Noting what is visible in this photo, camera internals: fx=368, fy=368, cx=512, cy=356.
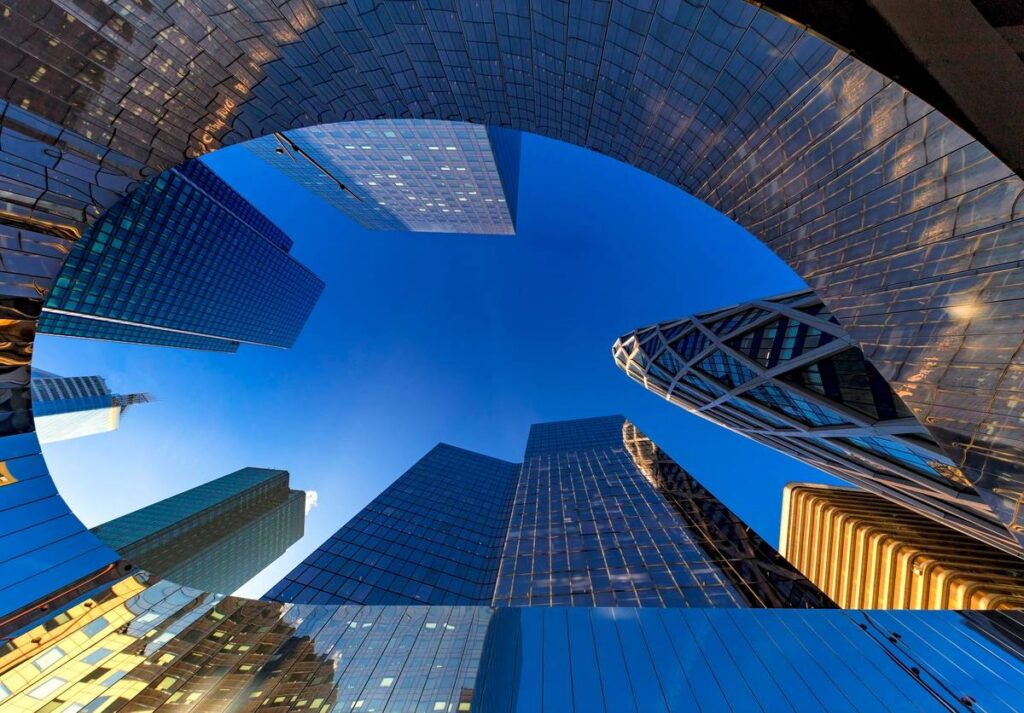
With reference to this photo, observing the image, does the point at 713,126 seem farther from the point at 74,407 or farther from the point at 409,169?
the point at 74,407

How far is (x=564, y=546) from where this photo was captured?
121ft

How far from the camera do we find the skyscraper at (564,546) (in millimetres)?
28406

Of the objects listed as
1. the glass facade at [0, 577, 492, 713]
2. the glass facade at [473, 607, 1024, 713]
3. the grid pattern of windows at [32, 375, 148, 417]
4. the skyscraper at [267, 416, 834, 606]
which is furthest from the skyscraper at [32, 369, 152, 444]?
the glass facade at [473, 607, 1024, 713]

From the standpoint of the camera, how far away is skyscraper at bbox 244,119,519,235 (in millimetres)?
66000

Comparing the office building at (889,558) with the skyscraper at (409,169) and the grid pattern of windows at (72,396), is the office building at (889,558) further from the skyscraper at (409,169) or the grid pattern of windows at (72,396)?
the grid pattern of windows at (72,396)

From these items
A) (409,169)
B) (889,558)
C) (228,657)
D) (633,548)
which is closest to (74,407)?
(409,169)

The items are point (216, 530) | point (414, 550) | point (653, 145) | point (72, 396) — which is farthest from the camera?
point (72, 396)

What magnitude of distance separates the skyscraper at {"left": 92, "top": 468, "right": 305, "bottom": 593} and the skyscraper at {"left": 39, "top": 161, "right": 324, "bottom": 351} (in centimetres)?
4766

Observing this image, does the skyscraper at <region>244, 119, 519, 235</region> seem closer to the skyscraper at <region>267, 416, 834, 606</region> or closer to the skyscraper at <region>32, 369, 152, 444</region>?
the skyscraper at <region>267, 416, 834, 606</region>

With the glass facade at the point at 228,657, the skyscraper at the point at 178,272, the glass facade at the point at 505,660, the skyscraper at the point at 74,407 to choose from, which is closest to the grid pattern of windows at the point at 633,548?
the glass facade at the point at 505,660

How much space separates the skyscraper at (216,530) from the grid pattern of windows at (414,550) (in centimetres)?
6385

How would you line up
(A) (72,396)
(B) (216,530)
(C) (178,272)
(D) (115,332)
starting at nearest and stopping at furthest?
(C) (178,272) → (D) (115,332) → (B) (216,530) → (A) (72,396)

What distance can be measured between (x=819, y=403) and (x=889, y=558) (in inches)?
1349

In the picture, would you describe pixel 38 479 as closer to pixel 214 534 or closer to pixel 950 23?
pixel 950 23
